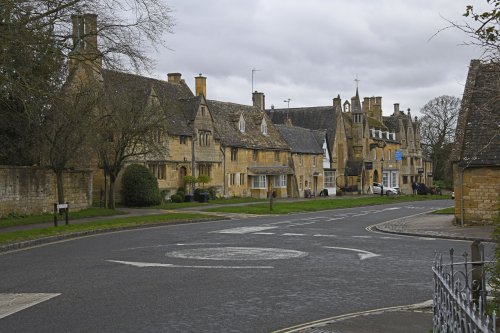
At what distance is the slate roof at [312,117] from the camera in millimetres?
80938

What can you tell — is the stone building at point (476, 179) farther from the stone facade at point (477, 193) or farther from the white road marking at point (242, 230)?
the white road marking at point (242, 230)

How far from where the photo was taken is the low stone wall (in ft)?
103

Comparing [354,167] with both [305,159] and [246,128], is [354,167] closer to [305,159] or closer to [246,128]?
[305,159]

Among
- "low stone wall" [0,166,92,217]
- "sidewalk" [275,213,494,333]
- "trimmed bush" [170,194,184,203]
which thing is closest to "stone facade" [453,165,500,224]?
"sidewalk" [275,213,494,333]

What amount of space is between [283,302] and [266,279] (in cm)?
257

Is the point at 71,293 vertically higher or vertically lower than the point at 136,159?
lower

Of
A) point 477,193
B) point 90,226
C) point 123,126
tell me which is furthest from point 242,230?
point 123,126

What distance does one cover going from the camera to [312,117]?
8406 cm

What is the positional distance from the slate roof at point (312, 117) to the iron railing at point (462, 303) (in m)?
73.0

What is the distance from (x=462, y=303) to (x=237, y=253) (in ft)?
44.0

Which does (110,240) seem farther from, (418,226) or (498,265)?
(498,265)

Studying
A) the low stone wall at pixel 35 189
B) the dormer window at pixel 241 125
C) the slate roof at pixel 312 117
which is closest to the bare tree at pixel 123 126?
the low stone wall at pixel 35 189

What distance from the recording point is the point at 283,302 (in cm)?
1113

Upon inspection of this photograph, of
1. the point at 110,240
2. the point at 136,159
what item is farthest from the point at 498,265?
the point at 136,159
